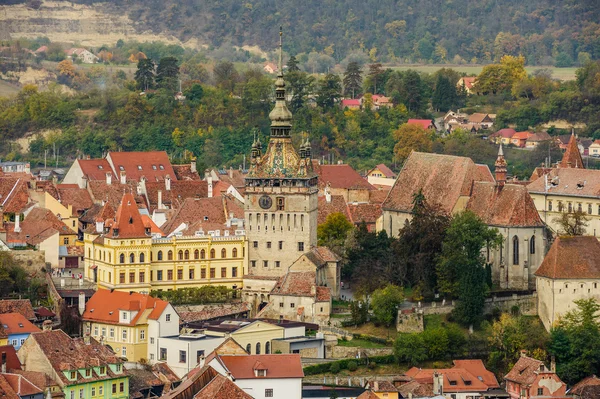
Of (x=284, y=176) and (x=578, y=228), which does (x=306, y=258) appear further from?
(x=578, y=228)

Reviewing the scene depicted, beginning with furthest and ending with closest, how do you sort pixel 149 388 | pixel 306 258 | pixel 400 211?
pixel 400 211, pixel 306 258, pixel 149 388

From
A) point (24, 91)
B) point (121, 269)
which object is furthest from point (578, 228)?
point (24, 91)

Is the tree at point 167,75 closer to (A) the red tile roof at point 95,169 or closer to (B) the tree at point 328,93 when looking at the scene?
(B) the tree at point 328,93

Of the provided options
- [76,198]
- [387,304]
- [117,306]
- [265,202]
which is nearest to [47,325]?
[117,306]

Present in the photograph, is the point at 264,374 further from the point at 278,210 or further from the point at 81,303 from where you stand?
the point at 278,210

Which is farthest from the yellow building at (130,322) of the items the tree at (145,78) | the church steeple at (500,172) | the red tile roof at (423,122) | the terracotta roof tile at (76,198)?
the tree at (145,78)

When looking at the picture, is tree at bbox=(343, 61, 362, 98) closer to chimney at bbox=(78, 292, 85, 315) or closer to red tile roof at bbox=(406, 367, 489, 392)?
chimney at bbox=(78, 292, 85, 315)

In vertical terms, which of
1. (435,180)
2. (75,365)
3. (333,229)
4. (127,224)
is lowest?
(75,365)
